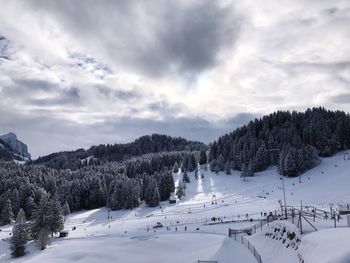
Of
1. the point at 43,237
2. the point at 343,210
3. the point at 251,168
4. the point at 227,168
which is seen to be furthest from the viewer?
the point at 227,168

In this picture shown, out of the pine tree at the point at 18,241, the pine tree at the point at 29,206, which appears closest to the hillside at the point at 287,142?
the pine tree at the point at 29,206

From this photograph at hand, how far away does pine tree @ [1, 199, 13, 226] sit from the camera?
111 meters

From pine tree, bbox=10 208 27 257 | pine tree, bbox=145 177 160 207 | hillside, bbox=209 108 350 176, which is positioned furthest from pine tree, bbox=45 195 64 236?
hillside, bbox=209 108 350 176

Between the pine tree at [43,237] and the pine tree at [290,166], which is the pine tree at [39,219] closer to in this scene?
the pine tree at [43,237]

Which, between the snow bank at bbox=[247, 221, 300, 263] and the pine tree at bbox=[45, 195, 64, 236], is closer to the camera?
the snow bank at bbox=[247, 221, 300, 263]

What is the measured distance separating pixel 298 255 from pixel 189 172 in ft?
516

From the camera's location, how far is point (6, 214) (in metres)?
111

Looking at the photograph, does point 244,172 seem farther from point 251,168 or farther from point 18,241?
point 18,241

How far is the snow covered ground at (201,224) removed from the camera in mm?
43181

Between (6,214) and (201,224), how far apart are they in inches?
2508

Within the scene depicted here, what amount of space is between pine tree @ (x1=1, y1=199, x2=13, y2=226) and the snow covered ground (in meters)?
5.69

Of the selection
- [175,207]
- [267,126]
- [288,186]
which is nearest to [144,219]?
[175,207]

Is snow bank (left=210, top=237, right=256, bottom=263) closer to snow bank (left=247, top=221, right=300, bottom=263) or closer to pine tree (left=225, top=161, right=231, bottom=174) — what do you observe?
snow bank (left=247, top=221, right=300, bottom=263)

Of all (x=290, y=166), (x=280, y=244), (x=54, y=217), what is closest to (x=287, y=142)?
(x=290, y=166)
